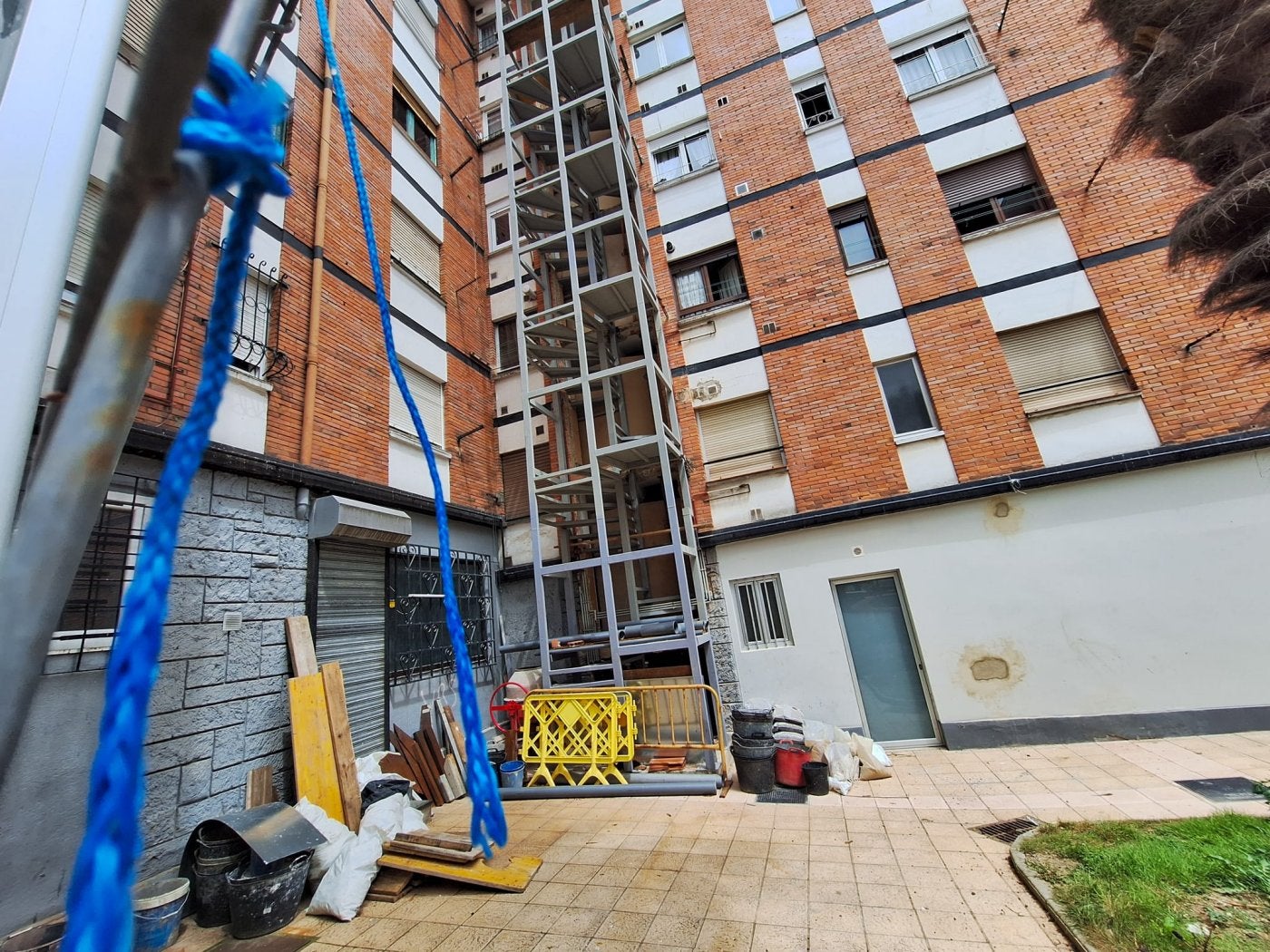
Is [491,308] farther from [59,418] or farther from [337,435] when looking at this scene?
[59,418]

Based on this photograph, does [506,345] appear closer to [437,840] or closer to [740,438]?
[740,438]

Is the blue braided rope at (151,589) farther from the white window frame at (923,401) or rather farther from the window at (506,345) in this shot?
the window at (506,345)

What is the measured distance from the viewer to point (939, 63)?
31.2 ft

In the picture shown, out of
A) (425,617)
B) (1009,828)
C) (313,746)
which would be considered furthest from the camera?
(425,617)

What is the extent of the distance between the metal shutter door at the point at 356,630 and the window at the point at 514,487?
11.7 ft

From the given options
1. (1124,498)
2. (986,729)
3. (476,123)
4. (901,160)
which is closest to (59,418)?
(986,729)

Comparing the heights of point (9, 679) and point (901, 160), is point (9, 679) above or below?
below

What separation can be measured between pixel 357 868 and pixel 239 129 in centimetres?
538

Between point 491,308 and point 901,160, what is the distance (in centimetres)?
870

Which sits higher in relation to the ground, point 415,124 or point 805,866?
point 415,124

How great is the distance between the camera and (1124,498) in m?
6.98

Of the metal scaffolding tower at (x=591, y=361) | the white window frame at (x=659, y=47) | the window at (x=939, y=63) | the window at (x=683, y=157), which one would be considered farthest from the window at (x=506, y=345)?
the window at (x=939, y=63)

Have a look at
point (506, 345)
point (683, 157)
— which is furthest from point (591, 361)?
point (683, 157)

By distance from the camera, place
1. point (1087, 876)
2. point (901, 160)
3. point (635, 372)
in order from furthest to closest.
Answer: point (635, 372), point (901, 160), point (1087, 876)
